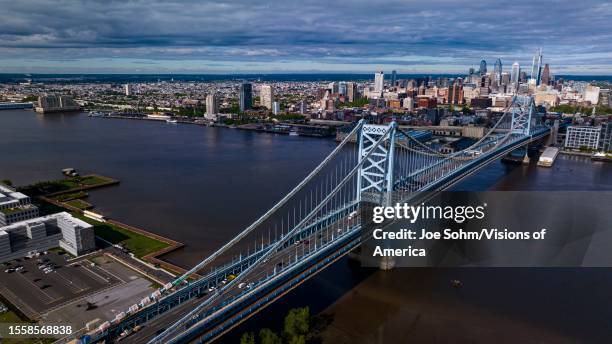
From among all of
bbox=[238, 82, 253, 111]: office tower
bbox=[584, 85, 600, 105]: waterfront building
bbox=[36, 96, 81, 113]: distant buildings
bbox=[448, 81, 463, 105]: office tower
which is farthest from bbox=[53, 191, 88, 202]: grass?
bbox=[584, 85, 600, 105]: waterfront building

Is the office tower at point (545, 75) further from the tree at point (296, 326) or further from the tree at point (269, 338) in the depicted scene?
the tree at point (269, 338)

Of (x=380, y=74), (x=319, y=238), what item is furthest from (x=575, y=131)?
(x=380, y=74)

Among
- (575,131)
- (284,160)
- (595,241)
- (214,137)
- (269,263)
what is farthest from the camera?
(214,137)

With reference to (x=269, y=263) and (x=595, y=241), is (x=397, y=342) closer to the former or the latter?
(x=269, y=263)

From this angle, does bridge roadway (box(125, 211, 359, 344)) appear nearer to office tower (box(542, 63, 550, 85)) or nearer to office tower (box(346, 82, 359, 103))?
office tower (box(346, 82, 359, 103))

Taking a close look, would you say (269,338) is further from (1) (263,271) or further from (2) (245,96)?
(2) (245,96)
